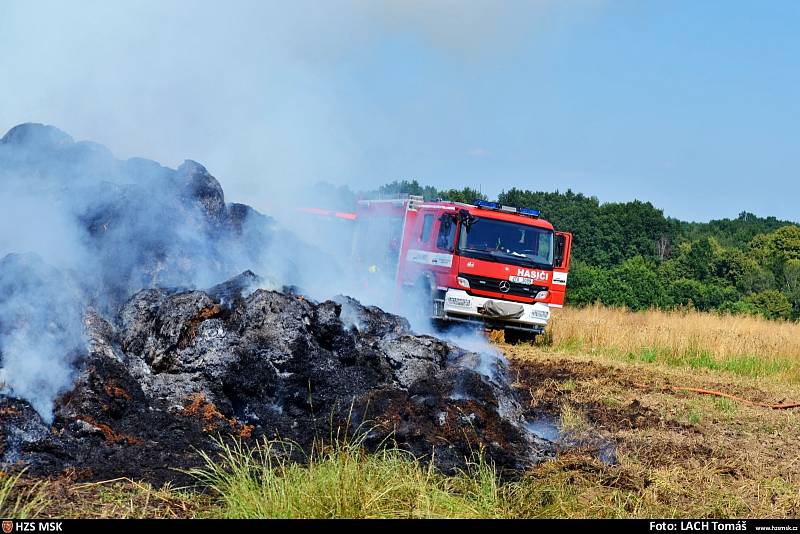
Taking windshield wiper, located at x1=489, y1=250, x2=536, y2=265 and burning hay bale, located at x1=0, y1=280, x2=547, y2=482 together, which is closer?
A: burning hay bale, located at x1=0, y1=280, x2=547, y2=482

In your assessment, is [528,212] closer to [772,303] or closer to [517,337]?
[517,337]

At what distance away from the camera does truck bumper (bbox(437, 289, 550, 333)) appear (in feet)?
51.8

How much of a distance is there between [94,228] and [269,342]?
2.86 m

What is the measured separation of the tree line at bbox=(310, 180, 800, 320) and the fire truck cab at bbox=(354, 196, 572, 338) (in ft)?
10.9

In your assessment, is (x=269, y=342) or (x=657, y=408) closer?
(x=269, y=342)

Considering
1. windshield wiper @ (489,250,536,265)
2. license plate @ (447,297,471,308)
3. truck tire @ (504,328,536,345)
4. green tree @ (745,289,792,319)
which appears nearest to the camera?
license plate @ (447,297,471,308)

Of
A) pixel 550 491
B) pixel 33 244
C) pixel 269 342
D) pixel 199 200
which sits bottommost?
pixel 550 491

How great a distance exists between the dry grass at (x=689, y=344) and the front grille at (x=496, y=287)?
1.77 m

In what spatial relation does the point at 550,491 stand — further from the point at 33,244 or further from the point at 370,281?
the point at 370,281

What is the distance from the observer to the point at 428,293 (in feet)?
53.9

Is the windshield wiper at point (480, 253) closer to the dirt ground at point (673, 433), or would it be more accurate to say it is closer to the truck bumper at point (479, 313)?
the truck bumper at point (479, 313)

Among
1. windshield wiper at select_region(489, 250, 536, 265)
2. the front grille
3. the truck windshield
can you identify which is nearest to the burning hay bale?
the front grille

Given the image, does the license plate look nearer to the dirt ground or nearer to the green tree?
the dirt ground

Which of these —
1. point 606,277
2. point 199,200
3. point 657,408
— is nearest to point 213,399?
point 199,200
